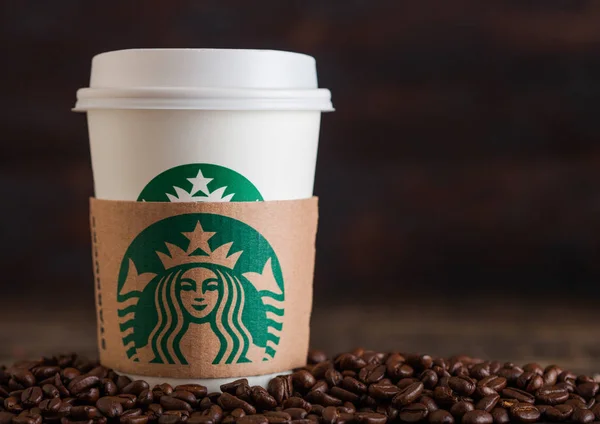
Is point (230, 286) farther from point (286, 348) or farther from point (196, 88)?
point (196, 88)

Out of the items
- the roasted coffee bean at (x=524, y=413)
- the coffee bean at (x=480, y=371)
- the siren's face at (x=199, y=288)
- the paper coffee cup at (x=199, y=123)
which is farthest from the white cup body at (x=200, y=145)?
the roasted coffee bean at (x=524, y=413)

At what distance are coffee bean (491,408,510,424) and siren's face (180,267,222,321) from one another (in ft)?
2.37

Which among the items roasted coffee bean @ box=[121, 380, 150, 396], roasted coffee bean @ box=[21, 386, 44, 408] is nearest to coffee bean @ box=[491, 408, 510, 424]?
roasted coffee bean @ box=[121, 380, 150, 396]

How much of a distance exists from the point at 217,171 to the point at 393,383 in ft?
2.29

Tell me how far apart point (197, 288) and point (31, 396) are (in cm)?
47

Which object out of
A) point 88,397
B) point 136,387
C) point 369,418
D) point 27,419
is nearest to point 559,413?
point 369,418

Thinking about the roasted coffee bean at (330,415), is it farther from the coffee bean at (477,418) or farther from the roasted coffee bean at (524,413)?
the roasted coffee bean at (524,413)

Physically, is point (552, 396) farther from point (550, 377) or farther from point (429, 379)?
point (429, 379)

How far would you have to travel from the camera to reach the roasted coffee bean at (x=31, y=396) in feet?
7.14

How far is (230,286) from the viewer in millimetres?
2266

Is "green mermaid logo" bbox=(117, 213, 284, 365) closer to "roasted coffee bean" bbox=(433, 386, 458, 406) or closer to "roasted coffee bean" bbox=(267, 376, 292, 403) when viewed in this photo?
"roasted coffee bean" bbox=(267, 376, 292, 403)

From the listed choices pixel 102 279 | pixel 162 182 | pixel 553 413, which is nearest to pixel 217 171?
pixel 162 182

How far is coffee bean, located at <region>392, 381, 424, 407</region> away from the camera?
2.13 m

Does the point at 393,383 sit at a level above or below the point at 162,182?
below
